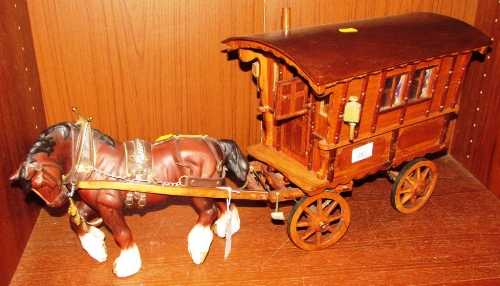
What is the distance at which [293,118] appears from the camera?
3357 mm

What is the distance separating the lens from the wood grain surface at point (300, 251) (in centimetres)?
322

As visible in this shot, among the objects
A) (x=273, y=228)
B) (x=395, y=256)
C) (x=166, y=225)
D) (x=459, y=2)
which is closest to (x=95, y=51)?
(x=166, y=225)

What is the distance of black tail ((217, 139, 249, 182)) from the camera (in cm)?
329

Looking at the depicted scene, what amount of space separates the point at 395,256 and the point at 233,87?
5.44 feet

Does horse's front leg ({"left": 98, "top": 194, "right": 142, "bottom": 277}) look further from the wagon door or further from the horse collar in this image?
the wagon door

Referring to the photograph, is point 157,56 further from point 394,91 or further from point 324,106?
point 394,91

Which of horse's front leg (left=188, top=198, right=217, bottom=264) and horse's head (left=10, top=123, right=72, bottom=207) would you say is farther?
horse's front leg (left=188, top=198, right=217, bottom=264)

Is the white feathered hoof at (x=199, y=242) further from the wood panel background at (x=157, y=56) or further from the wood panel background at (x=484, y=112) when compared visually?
the wood panel background at (x=484, y=112)

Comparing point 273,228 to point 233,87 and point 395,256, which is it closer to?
point 395,256

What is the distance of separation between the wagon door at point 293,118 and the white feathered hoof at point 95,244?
1.26 metres

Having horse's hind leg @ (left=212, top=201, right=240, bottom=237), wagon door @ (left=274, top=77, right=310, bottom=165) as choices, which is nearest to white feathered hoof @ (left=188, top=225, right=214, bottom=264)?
horse's hind leg @ (left=212, top=201, right=240, bottom=237)

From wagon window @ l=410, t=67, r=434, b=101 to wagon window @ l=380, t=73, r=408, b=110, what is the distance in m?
0.14

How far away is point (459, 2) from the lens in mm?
4090

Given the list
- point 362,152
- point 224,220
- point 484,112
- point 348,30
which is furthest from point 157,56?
point 484,112
